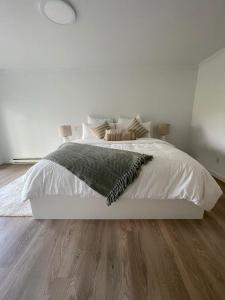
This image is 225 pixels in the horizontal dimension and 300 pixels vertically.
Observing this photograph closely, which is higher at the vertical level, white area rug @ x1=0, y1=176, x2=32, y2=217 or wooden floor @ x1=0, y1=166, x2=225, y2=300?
white area rug @ x1=0, y1=176, x2=32, y2=217

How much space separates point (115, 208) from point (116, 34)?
233 centimetres

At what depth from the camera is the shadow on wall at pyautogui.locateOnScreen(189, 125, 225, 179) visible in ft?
8.96

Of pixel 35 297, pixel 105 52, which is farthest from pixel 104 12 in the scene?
pixel 35 297

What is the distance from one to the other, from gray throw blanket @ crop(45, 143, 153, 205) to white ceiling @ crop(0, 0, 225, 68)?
1.63m

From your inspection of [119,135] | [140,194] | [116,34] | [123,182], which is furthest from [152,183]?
[116,34]

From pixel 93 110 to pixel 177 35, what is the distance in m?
2.12

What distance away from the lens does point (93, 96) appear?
11.8ft

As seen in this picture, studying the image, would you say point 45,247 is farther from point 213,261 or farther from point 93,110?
point 93,110

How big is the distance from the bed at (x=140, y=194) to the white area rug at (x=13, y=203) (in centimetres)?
29

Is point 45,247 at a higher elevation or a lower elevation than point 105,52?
lower

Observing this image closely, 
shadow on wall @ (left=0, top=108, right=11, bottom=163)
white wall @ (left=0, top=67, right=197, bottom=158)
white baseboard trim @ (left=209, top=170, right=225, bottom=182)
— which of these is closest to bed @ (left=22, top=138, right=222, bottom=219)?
white baseboard trim @ (left=209, top=170, right=225, bottom=182)

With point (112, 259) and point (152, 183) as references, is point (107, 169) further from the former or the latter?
point (112, 259)

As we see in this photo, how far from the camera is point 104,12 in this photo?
5.72 feet

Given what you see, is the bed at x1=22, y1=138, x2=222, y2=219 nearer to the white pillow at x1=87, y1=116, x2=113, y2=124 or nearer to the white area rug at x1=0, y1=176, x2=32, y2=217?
the white area rug at x1=0, y1=176, x2=32, y2=217
